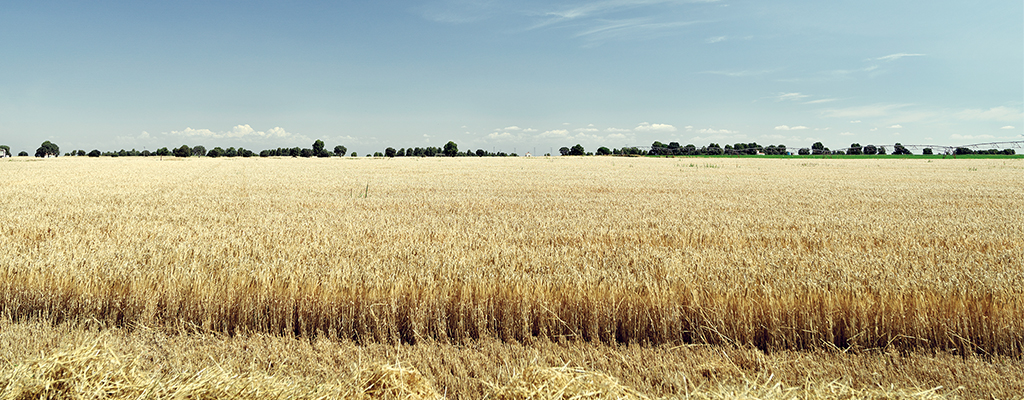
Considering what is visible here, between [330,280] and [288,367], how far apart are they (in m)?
1.31

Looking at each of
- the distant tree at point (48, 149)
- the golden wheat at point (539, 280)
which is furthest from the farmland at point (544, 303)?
the distant tree at point (48, 149)

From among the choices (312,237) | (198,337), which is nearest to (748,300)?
(198,337)

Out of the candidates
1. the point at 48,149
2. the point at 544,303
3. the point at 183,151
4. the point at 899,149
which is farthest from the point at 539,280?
the point at 48,149

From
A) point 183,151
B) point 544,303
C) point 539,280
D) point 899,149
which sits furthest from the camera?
point 183,151

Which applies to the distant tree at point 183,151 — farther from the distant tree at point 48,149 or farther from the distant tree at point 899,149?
the distant tree at point 899,149

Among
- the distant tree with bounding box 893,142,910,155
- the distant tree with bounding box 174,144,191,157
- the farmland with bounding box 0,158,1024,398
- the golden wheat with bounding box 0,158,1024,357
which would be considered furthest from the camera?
the distant tree with bounding box 174,144,191,157

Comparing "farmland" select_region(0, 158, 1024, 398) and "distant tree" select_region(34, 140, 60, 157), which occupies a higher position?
"distant tree" select_region(34, 140, 60, 157)

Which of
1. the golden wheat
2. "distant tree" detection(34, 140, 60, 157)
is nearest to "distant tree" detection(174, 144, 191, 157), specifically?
"distant tree" detection(34, 140, 60, 157)

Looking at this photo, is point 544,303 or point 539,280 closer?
point 544,303

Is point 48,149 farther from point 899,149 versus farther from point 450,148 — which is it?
point 899,149

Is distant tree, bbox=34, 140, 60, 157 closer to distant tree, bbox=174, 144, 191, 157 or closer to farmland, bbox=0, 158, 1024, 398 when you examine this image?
distant tree, bbox=174, 144, 191, 157

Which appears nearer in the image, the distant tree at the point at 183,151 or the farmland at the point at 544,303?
the farmland at the point at 544,303

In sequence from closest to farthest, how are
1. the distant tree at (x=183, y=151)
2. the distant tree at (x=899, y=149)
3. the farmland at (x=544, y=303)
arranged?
the farmland at (x=544, y=303), the distant tree at (x=899, y=149), the distant tree at (x=183, y=151)

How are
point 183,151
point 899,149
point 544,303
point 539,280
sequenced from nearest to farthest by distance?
point 544,303 < point 539,280 < point 899,149 < point 183,151
